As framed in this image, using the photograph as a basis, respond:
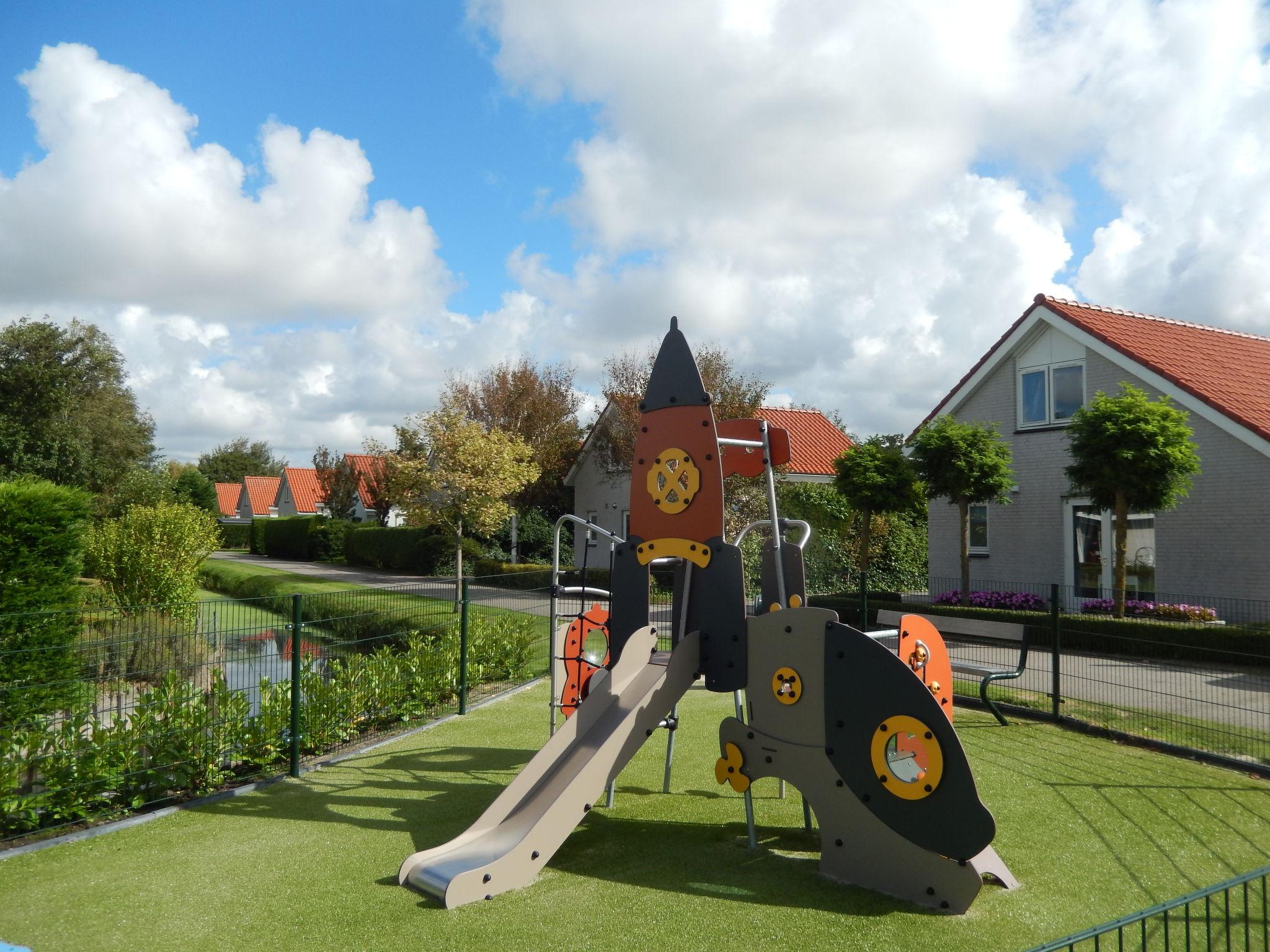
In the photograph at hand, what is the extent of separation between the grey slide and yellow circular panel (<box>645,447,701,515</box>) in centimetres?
82

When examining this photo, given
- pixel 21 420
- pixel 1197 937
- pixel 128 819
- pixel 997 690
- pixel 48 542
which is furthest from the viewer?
pixel 21 420

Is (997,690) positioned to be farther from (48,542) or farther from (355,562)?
(355,562)

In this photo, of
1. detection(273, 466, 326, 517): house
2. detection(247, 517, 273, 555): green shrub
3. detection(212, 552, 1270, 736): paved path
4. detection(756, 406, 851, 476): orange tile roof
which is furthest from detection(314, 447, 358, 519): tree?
detection(212, 552, 1270, 736): paved path

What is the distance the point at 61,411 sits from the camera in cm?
3112

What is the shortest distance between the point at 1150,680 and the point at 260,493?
3088 inches

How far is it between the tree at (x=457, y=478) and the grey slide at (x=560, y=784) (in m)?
17.7

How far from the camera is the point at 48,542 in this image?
9.31 m

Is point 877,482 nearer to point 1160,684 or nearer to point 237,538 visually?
point 1160,684

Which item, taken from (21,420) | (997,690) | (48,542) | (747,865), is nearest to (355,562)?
(21,420)

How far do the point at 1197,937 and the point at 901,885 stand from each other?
129 centimetres

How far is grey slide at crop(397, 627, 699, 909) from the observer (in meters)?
4.57

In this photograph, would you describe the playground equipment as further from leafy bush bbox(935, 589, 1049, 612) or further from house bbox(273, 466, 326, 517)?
house bbox(273, 466, 326, 517)

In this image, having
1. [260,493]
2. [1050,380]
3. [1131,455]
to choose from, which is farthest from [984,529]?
[260,493]

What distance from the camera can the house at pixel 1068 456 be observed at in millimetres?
15055
